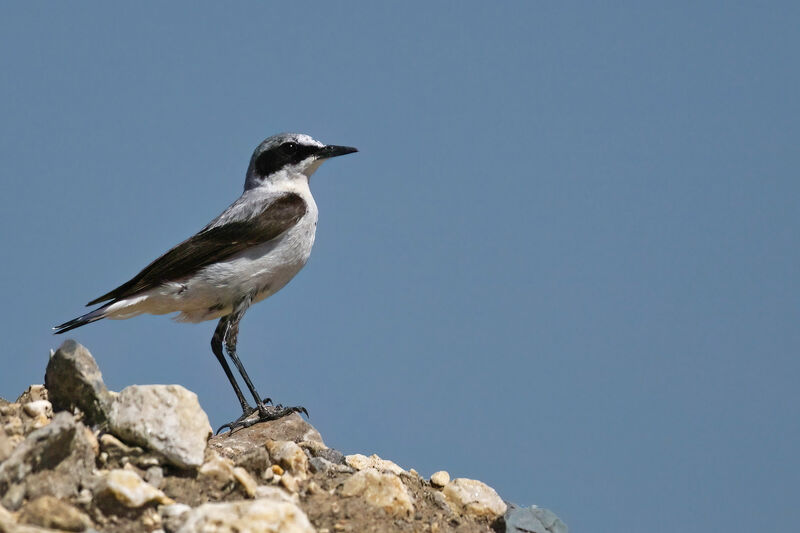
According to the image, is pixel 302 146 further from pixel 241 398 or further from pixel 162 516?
pixel 162 516

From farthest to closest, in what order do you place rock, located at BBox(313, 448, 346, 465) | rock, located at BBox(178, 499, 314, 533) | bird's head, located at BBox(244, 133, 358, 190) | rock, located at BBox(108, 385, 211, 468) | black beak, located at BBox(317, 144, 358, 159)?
black beak, located at BBox(317, 144, 358, 159)
bird's head, located at BBox(244, 133, 358, 190)
rock, located at BBox(313, 448, 346, 465)
rock, located at BBox(108, 385, 211, 468)
rock, located at BBox(178, 499, 314, 533)

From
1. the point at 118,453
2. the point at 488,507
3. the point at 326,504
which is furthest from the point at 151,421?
the point at 488,507

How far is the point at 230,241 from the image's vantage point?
1045cm

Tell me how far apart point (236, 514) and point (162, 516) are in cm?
91

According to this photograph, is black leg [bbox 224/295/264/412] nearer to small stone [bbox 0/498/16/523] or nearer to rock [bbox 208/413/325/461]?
rock [bbox 208/413/325/461]

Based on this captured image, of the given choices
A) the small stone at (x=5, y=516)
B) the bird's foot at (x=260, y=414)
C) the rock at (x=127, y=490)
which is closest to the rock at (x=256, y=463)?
the rock at (x=127, y=490)

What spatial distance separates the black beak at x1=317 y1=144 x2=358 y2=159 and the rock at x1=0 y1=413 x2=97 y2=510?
235 inches

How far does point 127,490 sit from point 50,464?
0.65 m

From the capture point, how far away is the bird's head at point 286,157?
11562 millimetres

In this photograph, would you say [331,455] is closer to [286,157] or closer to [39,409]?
[39,409]

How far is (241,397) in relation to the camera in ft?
36.0

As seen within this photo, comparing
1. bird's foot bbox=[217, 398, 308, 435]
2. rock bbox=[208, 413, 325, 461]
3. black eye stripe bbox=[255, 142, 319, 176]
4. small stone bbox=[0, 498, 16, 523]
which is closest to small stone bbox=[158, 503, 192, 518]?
small stone bbox=[0, 498, 16, 523]

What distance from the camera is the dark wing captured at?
34.1ft

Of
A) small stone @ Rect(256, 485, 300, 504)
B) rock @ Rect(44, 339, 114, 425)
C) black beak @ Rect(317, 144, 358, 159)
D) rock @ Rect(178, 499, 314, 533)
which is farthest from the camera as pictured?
black beak @ Rect(317, 144, 358, 159)
